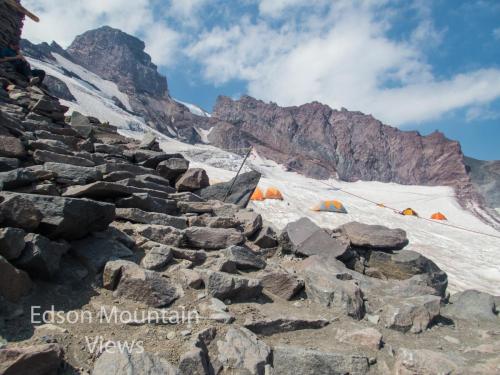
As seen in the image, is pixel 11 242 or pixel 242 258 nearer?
pixel 11 242

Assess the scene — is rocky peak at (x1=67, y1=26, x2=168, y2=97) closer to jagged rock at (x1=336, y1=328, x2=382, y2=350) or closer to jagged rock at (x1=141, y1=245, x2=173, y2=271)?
jagged rock at (x1=141, y1=245, x2=173, y2=271)

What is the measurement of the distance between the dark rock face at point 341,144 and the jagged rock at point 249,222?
233 feet

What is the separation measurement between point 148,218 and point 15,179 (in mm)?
1855

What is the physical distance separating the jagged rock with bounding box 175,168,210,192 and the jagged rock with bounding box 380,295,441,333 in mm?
4833

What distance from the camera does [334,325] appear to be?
434 cm

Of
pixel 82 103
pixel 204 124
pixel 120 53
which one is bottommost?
pixel 82 103

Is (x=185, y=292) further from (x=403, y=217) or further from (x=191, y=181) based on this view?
(x=403, y=217)

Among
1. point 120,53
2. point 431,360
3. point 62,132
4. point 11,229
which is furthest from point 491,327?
point 120,53

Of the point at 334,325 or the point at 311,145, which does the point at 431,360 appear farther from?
the point at 311,145

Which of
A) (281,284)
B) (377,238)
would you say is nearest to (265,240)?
(281,284)

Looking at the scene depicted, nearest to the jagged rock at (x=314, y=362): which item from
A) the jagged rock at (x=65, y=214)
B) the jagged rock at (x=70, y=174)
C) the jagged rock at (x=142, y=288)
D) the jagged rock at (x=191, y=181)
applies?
the jagged rock at (x=142, y=288)

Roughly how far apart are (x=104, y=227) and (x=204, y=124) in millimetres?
99998

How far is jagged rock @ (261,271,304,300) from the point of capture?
4.86 meters

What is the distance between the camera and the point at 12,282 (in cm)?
296
